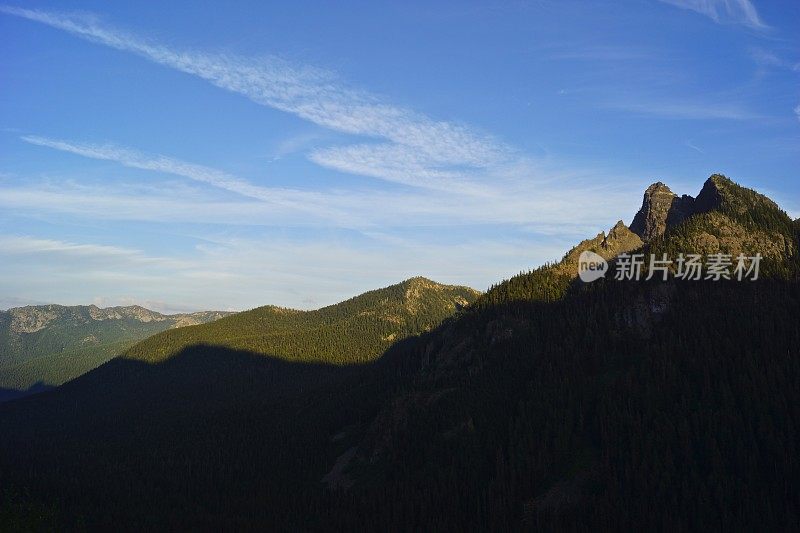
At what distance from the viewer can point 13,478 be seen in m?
171

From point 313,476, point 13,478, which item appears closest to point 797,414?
point 313,476

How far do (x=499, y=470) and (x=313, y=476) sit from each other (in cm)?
6407

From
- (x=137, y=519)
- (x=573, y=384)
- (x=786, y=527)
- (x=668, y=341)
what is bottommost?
(x=137, y=519)

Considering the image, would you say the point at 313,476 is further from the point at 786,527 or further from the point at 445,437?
the point at 786,527

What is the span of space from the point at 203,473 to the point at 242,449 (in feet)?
61.3

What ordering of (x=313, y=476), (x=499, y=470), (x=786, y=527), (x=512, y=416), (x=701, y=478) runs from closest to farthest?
1. (x=786, y=527)
2. (x=701, y=478)
3. (x=499, y=470)
4. (x=512, y=416)
5. (x=313, y=476)

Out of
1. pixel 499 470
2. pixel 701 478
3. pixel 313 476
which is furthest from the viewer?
pixel 313 476

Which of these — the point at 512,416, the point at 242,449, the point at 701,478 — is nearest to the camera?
the point at 701,478

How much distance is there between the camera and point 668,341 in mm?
152375

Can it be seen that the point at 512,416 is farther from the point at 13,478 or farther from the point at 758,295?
the point at 13,478

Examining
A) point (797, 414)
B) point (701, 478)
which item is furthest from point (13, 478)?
point (797, 414)

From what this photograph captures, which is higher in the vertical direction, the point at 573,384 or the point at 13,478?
the point at 573,384

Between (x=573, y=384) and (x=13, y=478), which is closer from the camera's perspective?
(x=573, y=384)

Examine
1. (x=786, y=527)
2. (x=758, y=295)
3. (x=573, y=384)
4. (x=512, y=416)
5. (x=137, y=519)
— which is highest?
(x=758, y=295)
